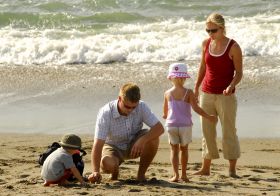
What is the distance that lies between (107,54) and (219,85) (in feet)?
24.5

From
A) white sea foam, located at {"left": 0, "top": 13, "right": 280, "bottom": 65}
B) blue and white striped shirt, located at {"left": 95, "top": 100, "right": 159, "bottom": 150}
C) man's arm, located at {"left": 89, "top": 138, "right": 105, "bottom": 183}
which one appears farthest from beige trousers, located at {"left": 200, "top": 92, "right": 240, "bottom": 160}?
white sea foam, located at {"left": 0, "top": 13, "right": 280, "bottom": 65}

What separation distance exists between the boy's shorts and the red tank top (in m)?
0.52

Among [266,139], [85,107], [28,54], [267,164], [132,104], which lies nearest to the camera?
[132,104]

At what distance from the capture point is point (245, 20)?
17422mm

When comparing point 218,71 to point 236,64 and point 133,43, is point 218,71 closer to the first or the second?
point 236,64

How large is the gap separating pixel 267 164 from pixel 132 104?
2147mm

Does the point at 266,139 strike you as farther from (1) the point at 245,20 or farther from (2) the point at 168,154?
(1) the point at 245,20

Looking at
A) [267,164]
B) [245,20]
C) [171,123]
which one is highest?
[245,20]

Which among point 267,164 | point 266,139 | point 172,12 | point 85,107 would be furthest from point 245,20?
point 267,164

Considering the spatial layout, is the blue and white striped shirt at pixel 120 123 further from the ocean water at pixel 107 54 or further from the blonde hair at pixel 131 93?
the ocean water at pixel 107 54

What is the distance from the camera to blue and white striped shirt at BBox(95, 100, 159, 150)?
743 centimetres

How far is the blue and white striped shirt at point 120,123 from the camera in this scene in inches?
293

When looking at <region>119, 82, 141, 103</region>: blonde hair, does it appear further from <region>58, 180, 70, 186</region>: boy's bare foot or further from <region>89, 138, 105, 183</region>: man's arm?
<region>58, 180, 70, 186</region>: boy's bare foot

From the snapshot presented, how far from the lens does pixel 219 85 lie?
795 cm
